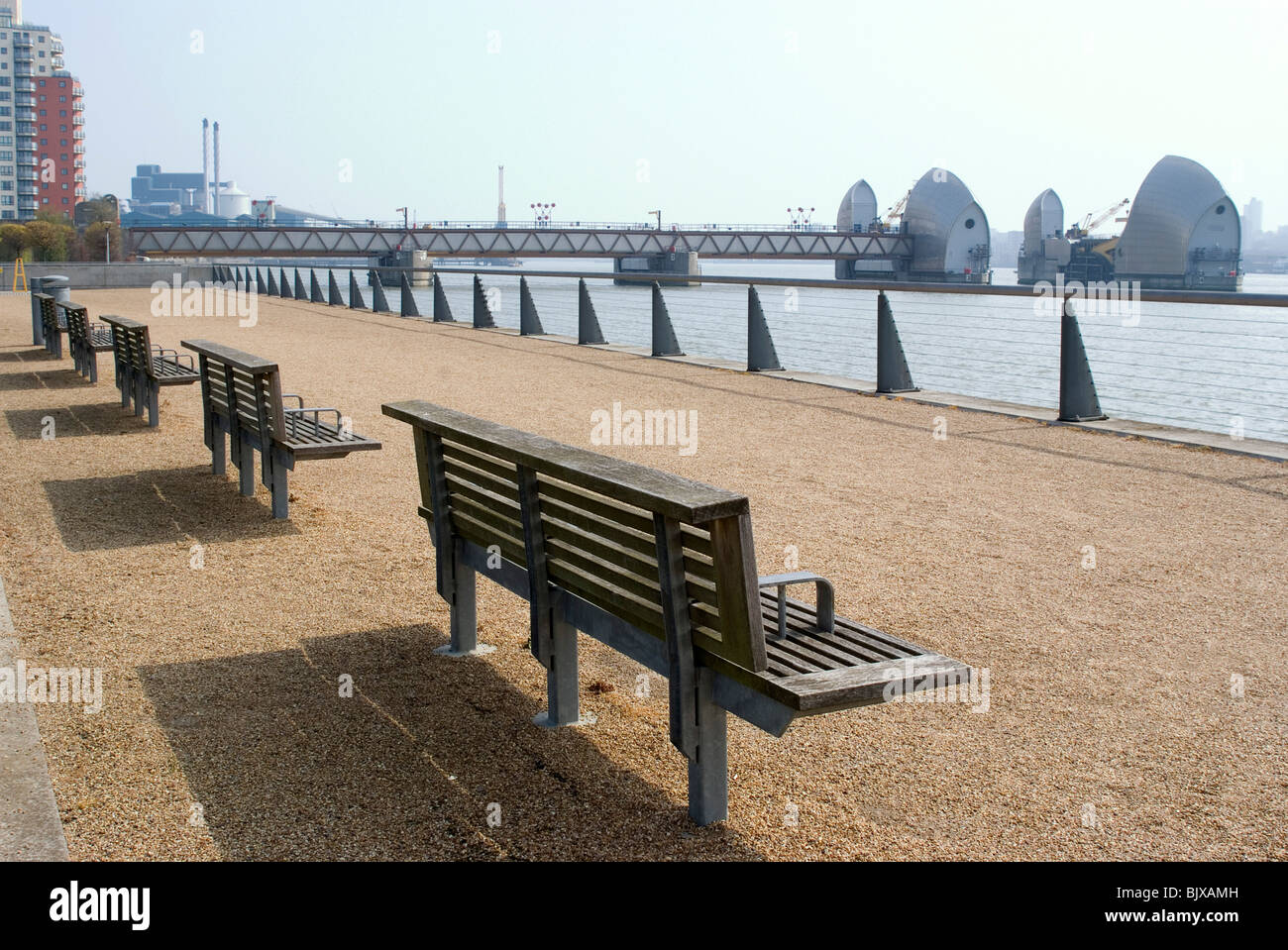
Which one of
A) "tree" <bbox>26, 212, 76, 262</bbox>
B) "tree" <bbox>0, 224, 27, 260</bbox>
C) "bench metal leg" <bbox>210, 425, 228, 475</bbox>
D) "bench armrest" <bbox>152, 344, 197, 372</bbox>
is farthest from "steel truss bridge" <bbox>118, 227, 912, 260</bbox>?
"bench metal leg" <bbox>210, 425, 228, 475</bbox>

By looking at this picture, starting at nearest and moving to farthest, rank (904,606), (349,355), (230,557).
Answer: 1. (904,606)
2. (230,557)
3. (349,355)

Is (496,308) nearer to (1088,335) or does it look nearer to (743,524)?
(1088,335)

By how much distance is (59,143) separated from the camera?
154m

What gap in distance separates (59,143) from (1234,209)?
12962 cm

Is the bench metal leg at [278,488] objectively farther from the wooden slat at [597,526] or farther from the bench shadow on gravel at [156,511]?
the wooden slat at [597,526]

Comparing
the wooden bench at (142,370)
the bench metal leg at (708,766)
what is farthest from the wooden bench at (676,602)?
the wooden bench at (142,370)

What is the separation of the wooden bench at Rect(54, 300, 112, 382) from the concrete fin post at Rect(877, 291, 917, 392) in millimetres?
7675

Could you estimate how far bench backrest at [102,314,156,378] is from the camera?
33.2 ft

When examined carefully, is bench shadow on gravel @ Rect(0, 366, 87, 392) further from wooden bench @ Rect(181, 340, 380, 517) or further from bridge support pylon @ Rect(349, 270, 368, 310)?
bridge support pylon @ Rect(349, 270, 368, 310)

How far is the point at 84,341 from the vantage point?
13.6 m

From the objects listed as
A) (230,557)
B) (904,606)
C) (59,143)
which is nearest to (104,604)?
(230,557)

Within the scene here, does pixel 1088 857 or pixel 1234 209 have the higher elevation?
pixel 1234 209

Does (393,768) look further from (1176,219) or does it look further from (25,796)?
(1176,219)

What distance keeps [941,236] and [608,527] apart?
97.3 metres
